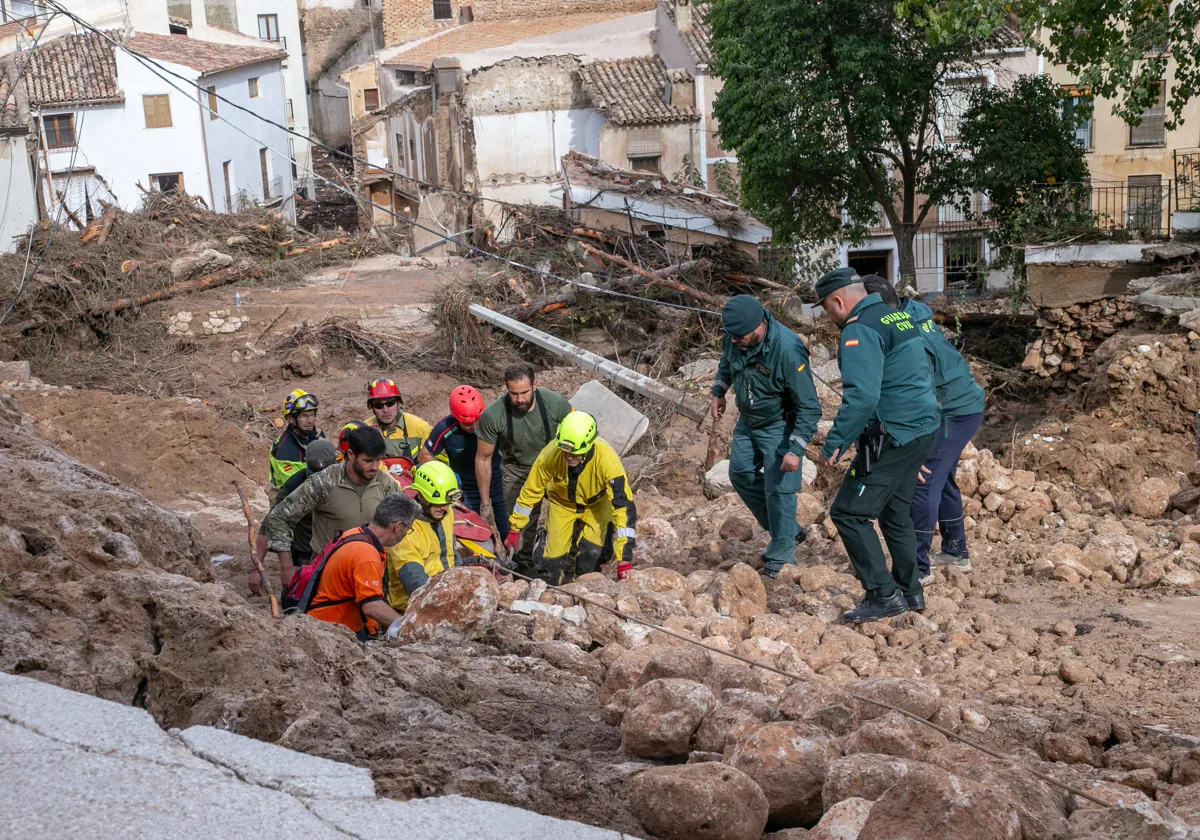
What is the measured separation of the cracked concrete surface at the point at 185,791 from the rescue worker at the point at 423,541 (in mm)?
2606

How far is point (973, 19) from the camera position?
1412 centimetres

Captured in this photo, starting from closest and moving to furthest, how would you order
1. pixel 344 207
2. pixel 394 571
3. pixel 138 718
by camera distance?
1. pixel 138 718
2. pixel 394 571
3. pixel 344 207

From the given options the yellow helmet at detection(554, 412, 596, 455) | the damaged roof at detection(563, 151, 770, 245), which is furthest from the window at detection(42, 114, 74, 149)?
the yellow helmet at detection(554, 412, 596, 455)

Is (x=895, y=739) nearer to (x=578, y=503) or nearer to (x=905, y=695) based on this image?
(x=905, y=695)

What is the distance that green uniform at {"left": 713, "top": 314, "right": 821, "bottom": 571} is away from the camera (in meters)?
6.95

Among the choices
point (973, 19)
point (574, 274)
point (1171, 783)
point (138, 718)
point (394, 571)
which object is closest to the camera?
point (138, 718)

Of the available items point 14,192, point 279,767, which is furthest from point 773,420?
point 14,192

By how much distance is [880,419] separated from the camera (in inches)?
237

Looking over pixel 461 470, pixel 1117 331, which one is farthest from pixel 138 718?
pixel 1117 331

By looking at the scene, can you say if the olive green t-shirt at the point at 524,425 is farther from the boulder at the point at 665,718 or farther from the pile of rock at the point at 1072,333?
the pile of rock at the point at 1072,333

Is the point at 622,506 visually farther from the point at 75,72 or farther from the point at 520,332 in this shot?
the point at 75,72

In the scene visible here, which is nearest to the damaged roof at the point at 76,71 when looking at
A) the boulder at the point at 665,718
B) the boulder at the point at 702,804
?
the boulder at the point at 665,718

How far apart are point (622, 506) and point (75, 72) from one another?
1288 inches

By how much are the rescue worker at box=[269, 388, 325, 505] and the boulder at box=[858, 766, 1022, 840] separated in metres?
5.40
